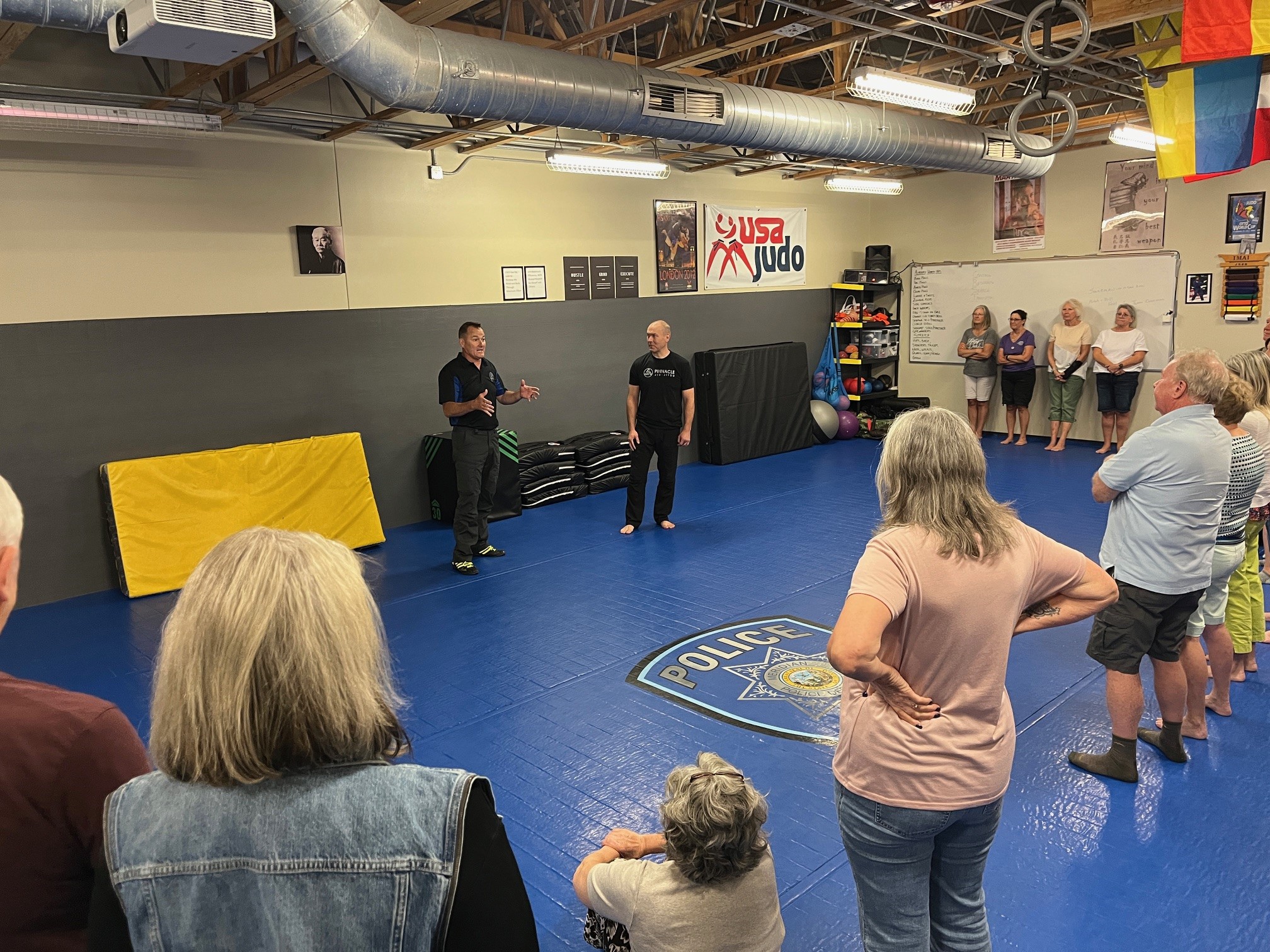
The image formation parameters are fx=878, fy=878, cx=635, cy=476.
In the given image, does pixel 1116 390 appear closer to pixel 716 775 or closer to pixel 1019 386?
pixel 1019 386

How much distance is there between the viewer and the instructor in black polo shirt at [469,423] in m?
6.74

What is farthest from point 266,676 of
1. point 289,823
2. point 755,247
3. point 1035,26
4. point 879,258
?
point 879,258

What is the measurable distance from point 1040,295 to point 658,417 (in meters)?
6.48

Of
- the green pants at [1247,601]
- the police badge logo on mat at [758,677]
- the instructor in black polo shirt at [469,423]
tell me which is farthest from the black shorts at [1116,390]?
the instructor in black polo shirt at [469,423]

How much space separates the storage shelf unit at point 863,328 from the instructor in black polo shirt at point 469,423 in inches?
278

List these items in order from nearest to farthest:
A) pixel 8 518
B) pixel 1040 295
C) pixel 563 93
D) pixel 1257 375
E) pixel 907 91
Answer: pixel 8 518, pixel 1257 375, pixel 563 93, pixel 907 91, pixel 1040 295

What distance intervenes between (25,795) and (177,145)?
22.9 feet

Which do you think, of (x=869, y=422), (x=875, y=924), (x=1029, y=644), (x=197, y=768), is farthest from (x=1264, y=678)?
(x=869, y=422)

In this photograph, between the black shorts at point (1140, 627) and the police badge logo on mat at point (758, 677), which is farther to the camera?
the police badge logo on mat at point (758, 677)

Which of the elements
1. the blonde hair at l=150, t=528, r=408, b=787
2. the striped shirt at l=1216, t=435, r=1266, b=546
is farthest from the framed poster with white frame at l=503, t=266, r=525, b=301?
the blonde hair at l=150, t=528, r=408, b=787

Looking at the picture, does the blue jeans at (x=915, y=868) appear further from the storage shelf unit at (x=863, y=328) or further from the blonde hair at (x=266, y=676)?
the storage shelf unit at (x=863, y=328)

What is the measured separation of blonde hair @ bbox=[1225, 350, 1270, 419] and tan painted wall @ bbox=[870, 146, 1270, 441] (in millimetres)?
6873

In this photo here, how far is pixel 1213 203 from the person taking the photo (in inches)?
387

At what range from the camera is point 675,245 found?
10516 mm
